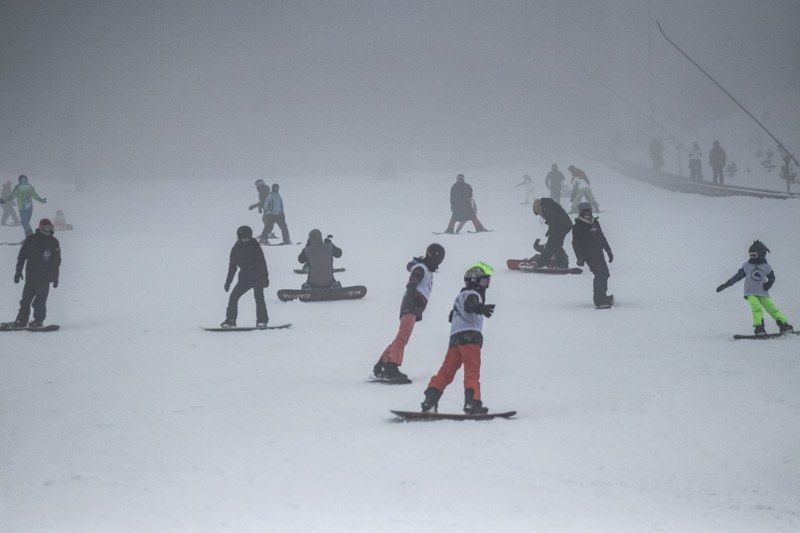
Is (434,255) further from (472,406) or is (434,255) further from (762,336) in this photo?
(762,336)

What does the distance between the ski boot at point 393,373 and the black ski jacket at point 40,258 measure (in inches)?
227

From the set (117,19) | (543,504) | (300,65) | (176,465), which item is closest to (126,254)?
(176,465)

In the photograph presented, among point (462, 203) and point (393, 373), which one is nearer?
point (393, 373)

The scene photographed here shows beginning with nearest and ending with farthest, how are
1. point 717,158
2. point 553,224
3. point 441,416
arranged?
point 441,416 → point 553,224 → point 717,158

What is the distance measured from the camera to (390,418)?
8.04 meters

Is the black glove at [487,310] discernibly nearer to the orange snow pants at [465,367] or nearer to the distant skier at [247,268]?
the orange snow pants at [465,367]

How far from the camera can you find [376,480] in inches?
249

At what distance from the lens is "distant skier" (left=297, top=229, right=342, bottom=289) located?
15250 millimetres

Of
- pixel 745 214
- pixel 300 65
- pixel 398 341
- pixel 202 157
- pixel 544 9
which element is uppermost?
pixel 544 9

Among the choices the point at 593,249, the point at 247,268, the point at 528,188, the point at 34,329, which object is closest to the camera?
the point at 247,268

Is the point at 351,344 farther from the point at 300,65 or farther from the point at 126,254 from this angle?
the point at 300,65

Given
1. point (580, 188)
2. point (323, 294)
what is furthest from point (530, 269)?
point (580, 188)

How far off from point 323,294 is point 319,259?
1.80 feet

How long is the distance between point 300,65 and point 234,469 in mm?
143717
